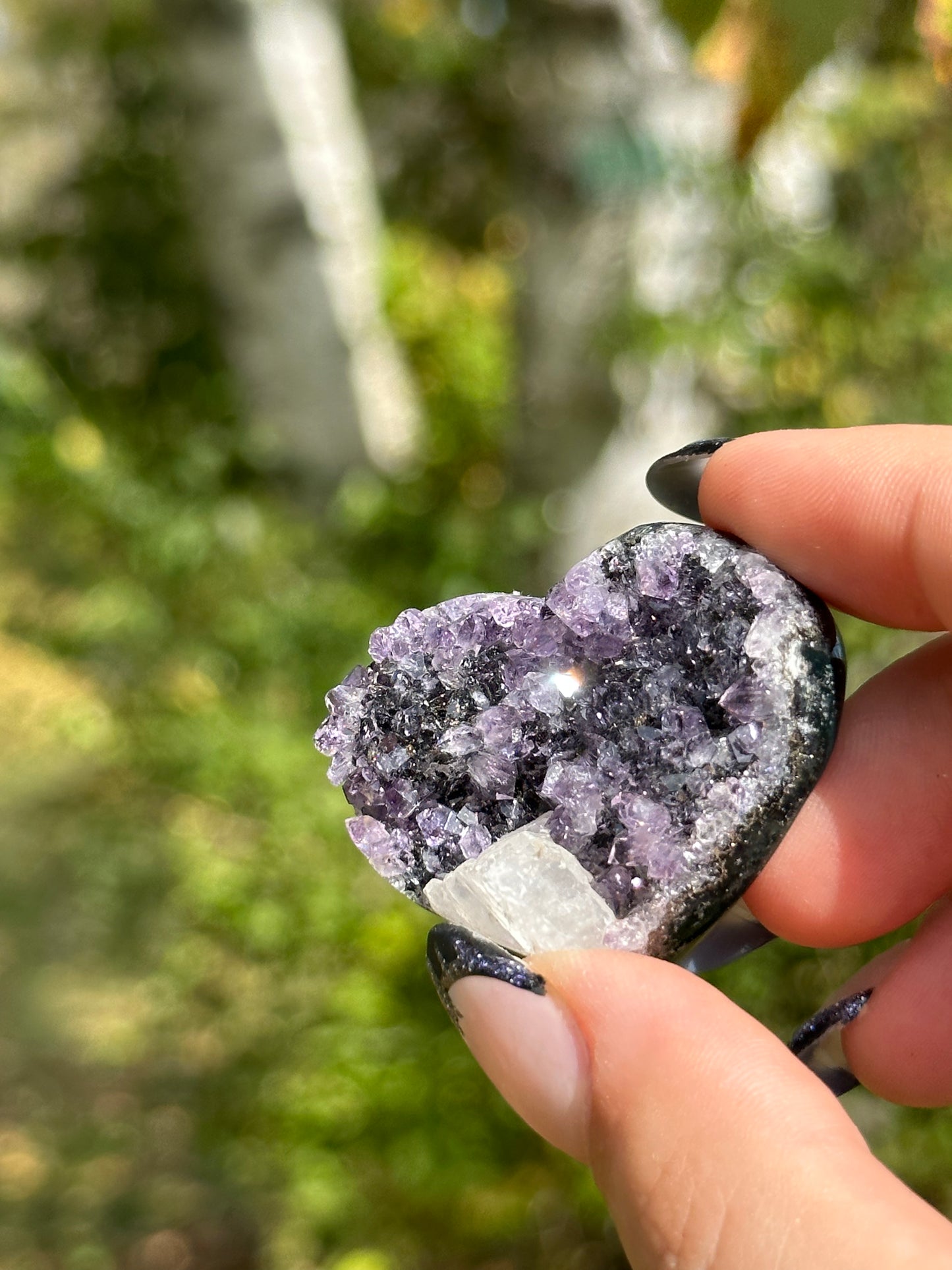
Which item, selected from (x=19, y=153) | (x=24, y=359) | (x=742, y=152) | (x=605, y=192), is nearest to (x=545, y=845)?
(x=742, y=152)

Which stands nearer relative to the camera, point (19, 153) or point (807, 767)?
point (807, 767)

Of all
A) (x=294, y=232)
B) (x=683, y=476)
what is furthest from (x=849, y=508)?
(x=294, y=232)

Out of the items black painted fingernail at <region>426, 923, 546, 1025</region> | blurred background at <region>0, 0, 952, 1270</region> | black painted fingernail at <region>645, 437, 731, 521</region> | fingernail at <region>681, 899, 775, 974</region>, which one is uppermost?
blurred background at <region>0, 0, 952, 1270</region>

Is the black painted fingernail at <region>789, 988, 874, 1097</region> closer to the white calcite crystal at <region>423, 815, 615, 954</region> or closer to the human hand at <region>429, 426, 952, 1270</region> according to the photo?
the human hand at <region>429, 426, 952, 1270</region>

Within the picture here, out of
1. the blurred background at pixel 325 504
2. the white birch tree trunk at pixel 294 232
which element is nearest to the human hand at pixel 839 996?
the blurred background at pixel 325 504

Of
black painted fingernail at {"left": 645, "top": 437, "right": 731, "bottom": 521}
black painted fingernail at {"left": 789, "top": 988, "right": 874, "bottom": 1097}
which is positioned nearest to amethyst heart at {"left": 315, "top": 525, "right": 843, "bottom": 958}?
black painted fingernail at {"left": 645, "top": 437, "right": 731, "bottom": 521}

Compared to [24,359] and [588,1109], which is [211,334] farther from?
[588,1109]
